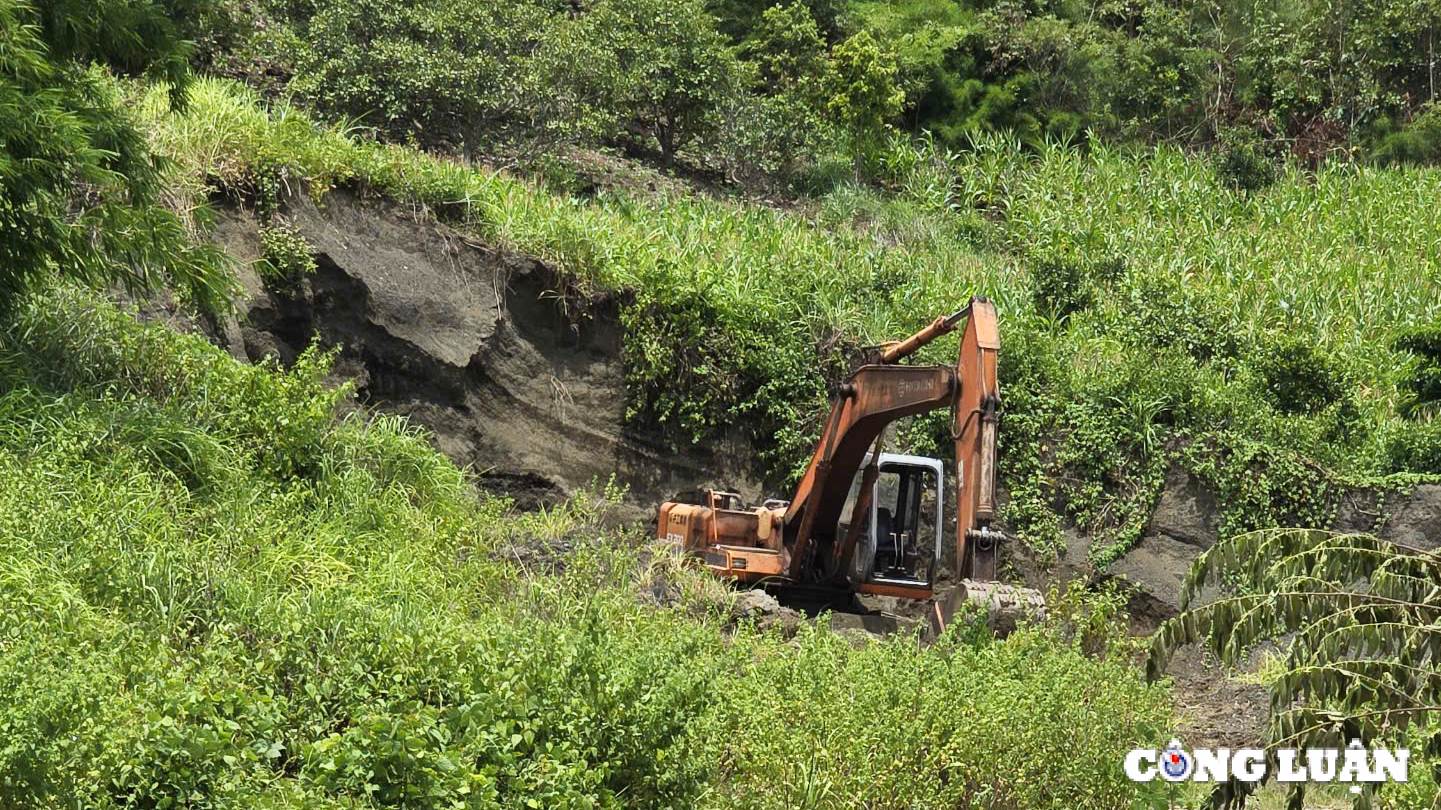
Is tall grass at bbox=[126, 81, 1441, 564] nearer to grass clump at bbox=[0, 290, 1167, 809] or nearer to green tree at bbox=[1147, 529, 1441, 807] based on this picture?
grass clump at bbox=[0, 290, 1167, 809]

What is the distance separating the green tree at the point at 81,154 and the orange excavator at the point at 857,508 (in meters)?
5.25

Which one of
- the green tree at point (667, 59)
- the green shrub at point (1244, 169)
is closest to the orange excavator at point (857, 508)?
the green tree at point (667, 59)

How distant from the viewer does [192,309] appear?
42.8ft

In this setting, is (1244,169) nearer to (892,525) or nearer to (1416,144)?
(1416,144)

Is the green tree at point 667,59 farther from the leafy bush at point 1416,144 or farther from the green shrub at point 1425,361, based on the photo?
the leafy bush at point 1416,144

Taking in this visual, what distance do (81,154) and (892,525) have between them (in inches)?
317

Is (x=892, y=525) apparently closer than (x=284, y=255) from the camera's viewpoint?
Yes

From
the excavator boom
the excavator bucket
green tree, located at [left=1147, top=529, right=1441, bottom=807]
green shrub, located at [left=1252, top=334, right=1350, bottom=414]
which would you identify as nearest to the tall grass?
green shrub, located at [left=1252, top=334, right=1350, bottom=414]

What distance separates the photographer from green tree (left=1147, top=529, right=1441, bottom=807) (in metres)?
4.78

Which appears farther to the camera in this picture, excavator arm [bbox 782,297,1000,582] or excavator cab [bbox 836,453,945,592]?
excavator cab [bbox 836,453,945,592]

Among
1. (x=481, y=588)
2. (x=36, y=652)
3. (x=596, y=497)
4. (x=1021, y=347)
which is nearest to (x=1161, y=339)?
(x=1021, y=347)

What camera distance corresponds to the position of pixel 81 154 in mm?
9328
